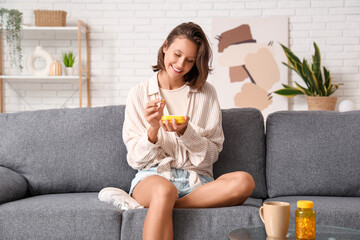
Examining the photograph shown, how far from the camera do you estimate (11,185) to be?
207 cm

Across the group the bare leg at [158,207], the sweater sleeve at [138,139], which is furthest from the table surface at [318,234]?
the sweater sleeve at [138,139]

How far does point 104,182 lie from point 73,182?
0.52 feet

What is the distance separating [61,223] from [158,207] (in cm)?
45

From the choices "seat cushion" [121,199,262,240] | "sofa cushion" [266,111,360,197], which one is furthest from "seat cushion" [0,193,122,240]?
"sofa cushion" [266,111,360,197]

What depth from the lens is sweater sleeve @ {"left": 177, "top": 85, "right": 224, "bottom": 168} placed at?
195 centimetres

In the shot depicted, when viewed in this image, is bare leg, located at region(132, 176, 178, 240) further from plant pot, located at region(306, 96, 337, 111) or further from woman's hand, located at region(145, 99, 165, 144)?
plant pot, located at region(306, 96, 337, 111)

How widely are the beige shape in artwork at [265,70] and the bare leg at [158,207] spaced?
118 inches

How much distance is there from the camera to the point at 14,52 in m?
4.57

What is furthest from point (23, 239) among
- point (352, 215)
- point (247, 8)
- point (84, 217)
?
point (247, 8)

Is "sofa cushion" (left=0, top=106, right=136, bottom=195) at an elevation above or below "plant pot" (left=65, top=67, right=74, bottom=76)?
below

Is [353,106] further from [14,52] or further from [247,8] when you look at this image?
[14,52]

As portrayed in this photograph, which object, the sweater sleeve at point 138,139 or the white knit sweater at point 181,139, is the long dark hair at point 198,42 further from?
the sweater sleeve at point 138,139

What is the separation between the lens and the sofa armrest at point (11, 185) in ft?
6.53

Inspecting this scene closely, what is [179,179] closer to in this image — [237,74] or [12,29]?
[237,74]
